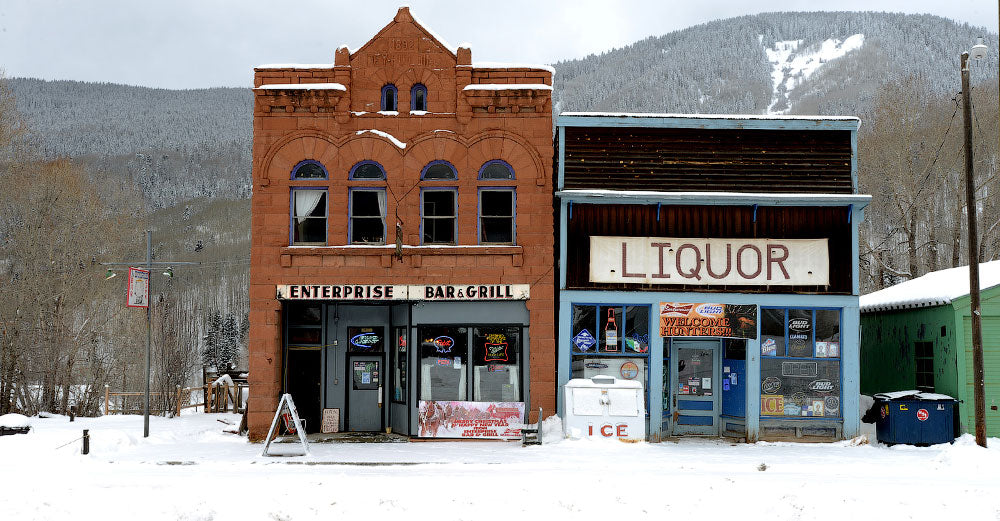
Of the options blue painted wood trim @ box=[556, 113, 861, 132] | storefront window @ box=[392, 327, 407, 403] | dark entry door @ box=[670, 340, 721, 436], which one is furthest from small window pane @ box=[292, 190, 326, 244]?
dark entry door @ box=[670, 340, 721, 436]

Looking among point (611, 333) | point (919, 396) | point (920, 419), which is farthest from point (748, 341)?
point (920, 419)

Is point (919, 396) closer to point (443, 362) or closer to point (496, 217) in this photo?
point (496, 217)

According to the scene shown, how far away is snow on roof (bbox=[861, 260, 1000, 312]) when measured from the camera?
18531mm

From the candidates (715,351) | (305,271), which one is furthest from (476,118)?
(715,351)

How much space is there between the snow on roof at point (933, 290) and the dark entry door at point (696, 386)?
501 cm

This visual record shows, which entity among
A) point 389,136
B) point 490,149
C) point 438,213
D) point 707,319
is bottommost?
point 707,319

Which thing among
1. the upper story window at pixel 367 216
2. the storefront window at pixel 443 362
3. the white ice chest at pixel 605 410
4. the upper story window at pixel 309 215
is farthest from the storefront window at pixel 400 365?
the white ice chest at pixel 605 410

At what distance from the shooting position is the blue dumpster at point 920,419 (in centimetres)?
1792

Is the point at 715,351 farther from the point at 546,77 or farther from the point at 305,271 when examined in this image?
the point at 305,271

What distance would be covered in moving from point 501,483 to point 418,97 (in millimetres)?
10430

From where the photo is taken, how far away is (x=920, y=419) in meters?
18.0

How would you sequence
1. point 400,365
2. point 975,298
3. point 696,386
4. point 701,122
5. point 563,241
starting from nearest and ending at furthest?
point 975,298 → point 563,241 → point 701,122 → point 696,386 → point 400,365

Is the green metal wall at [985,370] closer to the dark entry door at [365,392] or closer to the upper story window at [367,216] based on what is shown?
the upper story window at [367,216]

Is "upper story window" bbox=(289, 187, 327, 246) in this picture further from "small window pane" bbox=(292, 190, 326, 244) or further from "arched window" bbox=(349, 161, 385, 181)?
"arched window" bbox=(349, 161, 385, 181)
